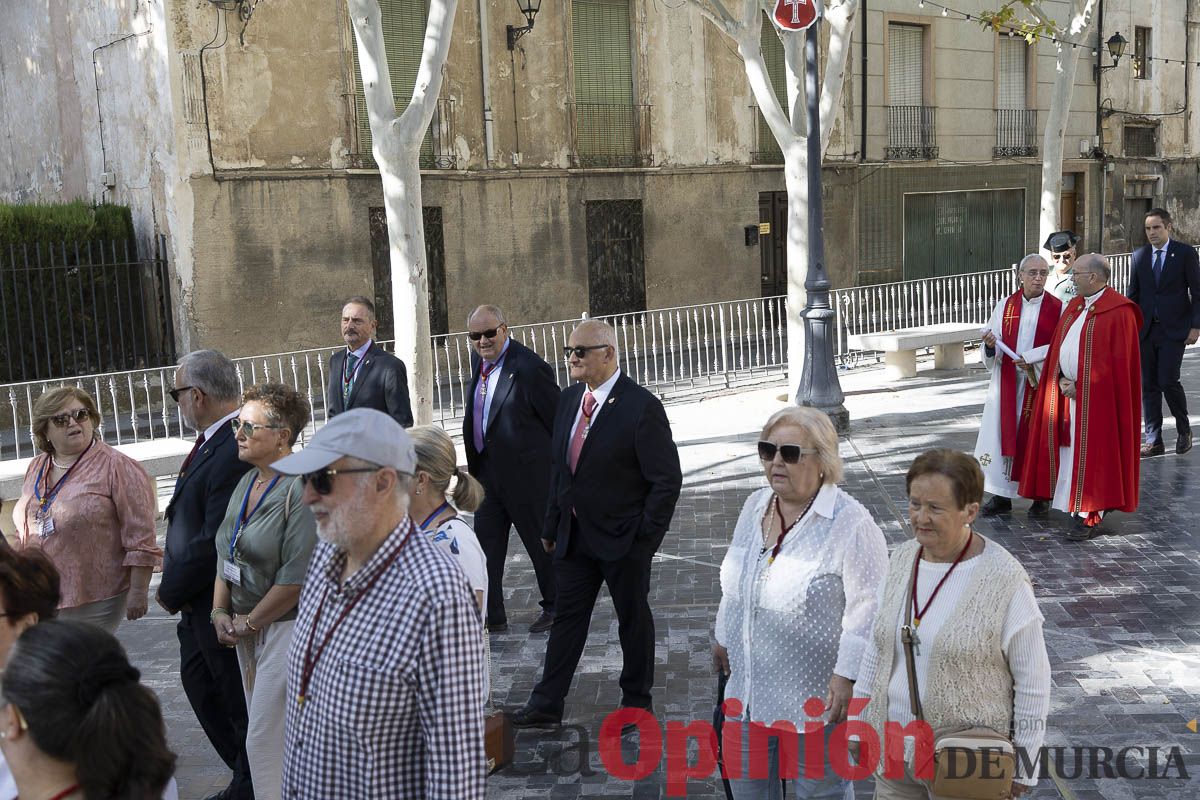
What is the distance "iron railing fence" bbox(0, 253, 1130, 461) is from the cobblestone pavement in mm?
5299

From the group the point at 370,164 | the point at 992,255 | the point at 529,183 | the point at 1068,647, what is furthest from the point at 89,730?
the point at 992,255

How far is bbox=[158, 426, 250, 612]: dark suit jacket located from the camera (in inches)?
178

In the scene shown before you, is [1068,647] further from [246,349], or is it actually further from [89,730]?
[246,349]

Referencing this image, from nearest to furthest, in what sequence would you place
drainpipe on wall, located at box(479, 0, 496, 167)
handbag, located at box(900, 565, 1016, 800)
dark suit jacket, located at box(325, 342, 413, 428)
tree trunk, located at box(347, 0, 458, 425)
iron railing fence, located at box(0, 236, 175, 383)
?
handbag, located at box(900, 565, 1016, 800)
dark suit jacket, located at box(325, 342, 413, 428)
tree trunk, located at box(347, 0, 458, 425)
iron railing fence, located at box(0, 236, 175, 383)
drainpipe on wall, located at box(479, 0, 496, 167)

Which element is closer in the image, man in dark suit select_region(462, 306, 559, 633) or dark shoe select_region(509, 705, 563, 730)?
dark shoe select_region(509, 705, 563, 730)

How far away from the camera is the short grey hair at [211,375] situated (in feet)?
15.3

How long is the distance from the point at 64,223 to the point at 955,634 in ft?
50.9

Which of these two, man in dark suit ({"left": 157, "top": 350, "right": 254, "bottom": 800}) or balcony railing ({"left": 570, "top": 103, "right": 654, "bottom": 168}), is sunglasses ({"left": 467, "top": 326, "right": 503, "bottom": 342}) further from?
balcony railing ({"left": 570, "top": 103, "right": 654, "bottom": 168})

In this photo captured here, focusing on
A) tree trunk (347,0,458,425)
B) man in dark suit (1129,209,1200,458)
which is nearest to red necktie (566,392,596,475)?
tree trunk (347,0,458,425)

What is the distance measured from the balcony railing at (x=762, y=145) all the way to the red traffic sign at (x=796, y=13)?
11488mm

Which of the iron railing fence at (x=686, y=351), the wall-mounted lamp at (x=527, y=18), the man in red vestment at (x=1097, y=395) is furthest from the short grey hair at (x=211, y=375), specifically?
the wall-mounted lamp at (x=527, y=18)

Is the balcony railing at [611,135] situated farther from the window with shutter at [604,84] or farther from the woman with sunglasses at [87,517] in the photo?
the woman with sunglasses at [87,517]

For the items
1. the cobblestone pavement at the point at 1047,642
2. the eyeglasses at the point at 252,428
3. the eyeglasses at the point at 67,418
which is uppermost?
the eyeglasses at the point at 252,428

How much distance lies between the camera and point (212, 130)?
664 inches
